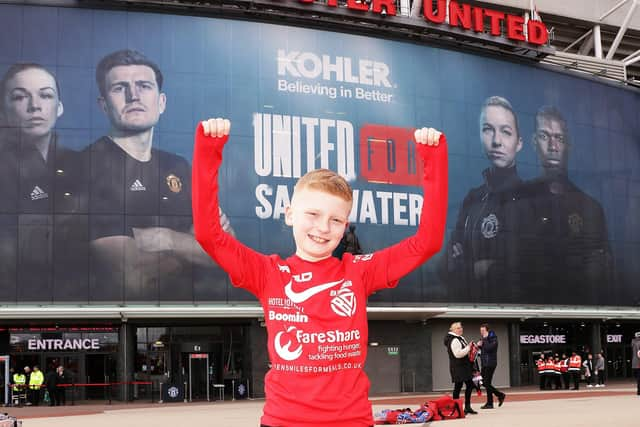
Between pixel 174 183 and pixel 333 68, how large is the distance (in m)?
8.12

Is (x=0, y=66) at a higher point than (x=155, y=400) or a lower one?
higher

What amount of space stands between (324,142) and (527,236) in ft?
34.6

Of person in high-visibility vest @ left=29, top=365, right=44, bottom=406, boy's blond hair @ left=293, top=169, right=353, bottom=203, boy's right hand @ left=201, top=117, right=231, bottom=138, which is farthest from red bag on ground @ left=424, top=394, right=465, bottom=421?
person in high-visibility vest @ left=29, top=365, right=44, bottom=406

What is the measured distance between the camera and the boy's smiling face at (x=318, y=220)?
189 inches

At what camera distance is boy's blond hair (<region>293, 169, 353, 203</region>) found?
15.7ft

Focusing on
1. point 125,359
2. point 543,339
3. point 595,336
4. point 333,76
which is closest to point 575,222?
point 543,339

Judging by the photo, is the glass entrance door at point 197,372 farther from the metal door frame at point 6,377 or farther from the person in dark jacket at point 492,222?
the person in dark jacket at point 492,222

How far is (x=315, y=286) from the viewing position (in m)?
4.81

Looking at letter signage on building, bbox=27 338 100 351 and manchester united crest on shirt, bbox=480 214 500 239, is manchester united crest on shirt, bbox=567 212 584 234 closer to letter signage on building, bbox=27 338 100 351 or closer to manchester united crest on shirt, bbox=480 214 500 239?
manchester united crest on shirt, bbox=480 214 500 239

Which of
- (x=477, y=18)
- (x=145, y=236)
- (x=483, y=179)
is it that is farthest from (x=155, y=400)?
(x=477, y=18)

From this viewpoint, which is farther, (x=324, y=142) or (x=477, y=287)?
A: (x=477, y=287)

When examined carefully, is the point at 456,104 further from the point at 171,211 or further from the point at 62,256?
the point at 62,256

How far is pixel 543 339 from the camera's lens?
41.6m

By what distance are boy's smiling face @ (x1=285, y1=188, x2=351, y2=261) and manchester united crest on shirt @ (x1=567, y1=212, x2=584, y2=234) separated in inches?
1491
